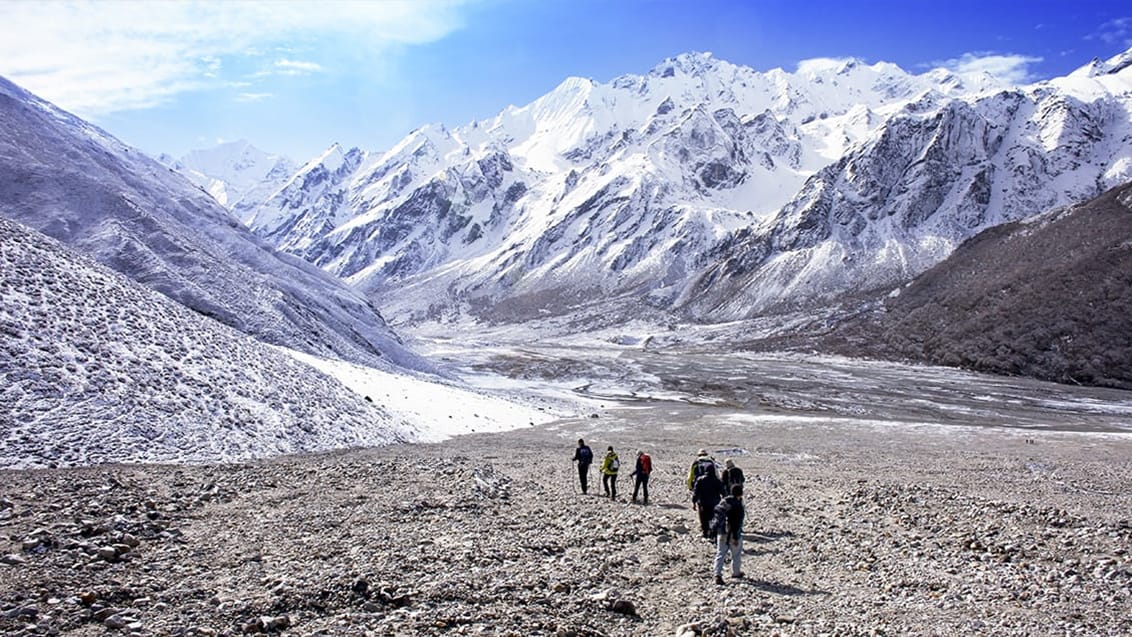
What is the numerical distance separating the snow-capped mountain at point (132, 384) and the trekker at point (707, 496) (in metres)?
17.9

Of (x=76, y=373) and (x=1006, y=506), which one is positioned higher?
(x=76, y=373)

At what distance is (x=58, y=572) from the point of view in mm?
11008

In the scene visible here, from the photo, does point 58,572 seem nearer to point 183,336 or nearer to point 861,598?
point 861,598

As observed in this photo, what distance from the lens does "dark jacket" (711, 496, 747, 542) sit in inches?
495

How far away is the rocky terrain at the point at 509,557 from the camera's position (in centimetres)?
1013

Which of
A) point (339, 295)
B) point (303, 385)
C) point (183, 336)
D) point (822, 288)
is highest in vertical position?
point (822, 288)

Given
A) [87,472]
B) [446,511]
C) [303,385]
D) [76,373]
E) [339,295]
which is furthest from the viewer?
[339,295]

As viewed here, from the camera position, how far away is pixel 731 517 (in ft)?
41.6

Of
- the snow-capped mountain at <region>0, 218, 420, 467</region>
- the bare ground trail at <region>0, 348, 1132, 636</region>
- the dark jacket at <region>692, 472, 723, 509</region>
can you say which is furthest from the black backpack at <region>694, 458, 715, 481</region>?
the snow-capped mountain at <region>0, 218, 420, 467</region>

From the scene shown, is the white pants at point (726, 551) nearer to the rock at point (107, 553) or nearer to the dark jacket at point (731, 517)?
the dark jacket at point (731, 517)

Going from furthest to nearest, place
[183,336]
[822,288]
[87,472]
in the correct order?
1. [822,288]
2. [183,336]
3. [87,472]

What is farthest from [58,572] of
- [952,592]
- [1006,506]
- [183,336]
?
[183,336]

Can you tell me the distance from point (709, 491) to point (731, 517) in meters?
2.93

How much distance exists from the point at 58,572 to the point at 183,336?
24.4m
